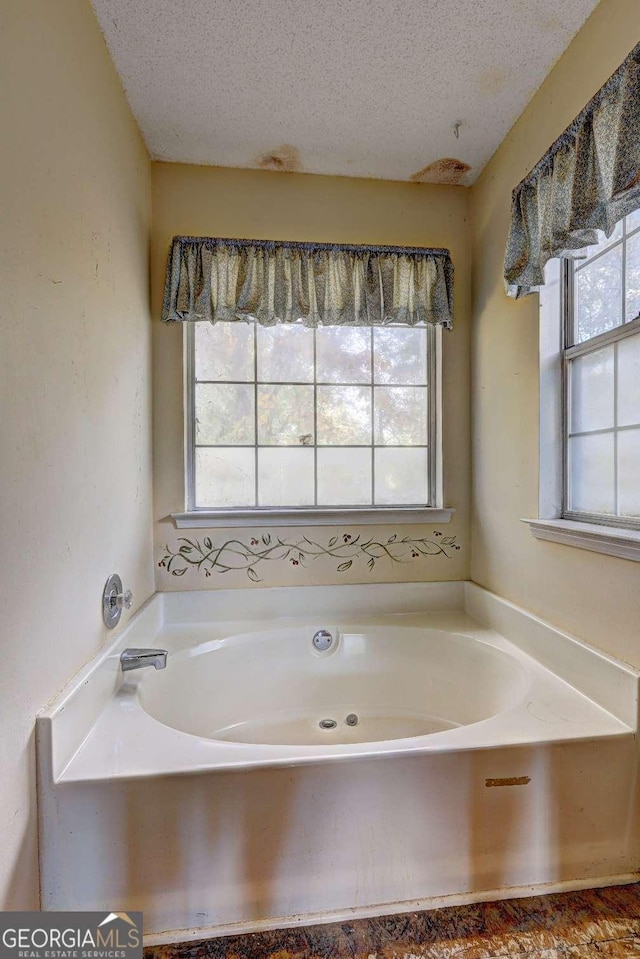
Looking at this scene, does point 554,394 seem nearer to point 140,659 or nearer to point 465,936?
point 465,936

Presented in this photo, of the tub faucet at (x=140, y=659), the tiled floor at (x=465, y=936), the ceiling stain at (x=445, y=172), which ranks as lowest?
the tiled floor at (x=465, y=936)

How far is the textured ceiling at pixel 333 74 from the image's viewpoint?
4.25 feet

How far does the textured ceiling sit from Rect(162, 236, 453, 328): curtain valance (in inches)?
14.0

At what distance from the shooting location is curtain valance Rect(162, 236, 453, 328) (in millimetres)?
1874

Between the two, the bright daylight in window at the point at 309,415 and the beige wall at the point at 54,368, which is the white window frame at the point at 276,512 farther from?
the beige wall at the point at 54,368

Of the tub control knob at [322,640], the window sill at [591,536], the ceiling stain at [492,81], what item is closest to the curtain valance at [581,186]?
the ceiling stain at [492,81]

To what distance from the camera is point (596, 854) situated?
1145 mm

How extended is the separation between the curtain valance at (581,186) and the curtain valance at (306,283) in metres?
0.46

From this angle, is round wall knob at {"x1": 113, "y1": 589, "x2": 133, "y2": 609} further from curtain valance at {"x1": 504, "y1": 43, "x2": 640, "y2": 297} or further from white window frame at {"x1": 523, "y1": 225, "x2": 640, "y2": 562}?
curtain valance at {"x1": 504, "y1": 43, "x2": 640, "y2": 297}

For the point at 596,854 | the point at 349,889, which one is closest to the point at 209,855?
the point at 349,889

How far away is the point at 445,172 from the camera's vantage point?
76.6 inches

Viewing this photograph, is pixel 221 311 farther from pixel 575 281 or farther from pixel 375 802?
pixel 375 802

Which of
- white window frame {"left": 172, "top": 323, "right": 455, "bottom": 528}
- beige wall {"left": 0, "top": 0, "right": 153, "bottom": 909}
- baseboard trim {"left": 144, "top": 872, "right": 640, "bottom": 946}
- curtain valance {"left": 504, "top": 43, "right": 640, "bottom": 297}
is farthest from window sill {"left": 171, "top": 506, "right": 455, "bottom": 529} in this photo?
baseboard trim {"left": 144, "top": 872, "right": 640, "bottom": 946}

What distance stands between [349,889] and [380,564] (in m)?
1.18
